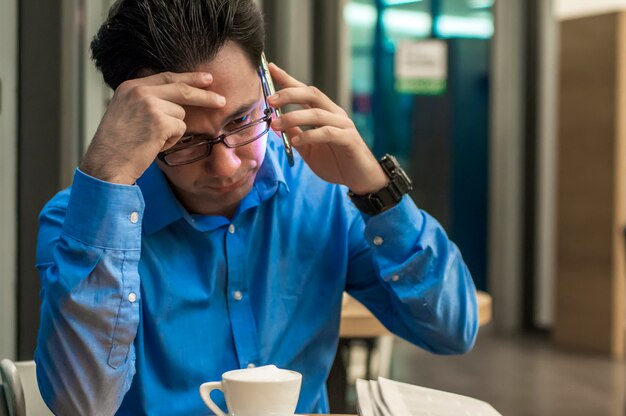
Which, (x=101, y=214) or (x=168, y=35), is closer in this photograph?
(x=101, y=214)

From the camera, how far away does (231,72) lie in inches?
52.3

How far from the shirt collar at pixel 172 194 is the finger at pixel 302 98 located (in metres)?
0.17

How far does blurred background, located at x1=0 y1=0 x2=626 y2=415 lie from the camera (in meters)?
4.46

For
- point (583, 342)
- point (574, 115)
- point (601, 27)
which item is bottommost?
point (583, 342)

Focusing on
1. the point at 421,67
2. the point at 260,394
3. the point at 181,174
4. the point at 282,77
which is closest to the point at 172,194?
the point at 181,174

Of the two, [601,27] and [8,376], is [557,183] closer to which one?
[601,27]

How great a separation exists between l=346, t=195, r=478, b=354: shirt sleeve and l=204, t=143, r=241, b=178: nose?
0.85 ft

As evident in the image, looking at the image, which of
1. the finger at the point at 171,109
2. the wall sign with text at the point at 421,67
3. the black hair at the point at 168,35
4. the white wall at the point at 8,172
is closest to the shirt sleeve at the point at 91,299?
the finger at the point at 171,109

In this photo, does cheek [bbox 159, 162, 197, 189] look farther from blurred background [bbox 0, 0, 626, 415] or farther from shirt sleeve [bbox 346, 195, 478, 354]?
blurred background [bbox 0, 0, 626, 415]

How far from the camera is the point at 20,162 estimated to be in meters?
2.89

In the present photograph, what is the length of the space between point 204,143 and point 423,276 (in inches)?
17.1

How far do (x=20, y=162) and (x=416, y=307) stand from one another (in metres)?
1.88

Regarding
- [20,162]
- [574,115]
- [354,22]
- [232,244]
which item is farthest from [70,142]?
[574,115]

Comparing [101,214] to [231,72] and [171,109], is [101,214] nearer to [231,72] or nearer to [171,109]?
[171,109]
